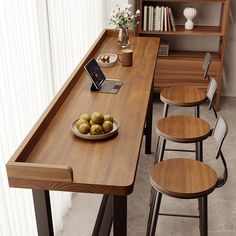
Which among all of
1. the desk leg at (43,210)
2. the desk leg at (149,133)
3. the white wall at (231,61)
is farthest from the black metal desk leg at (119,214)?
the white wall at (231,61)

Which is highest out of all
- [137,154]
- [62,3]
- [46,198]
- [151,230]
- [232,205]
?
[62,3]

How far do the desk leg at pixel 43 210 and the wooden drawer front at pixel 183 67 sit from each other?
10.2 feet

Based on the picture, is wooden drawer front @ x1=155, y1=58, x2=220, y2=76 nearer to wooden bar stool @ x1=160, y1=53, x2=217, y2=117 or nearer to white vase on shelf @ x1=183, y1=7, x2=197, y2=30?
white vase on shelf @ x1=183, y1=7, x2=197, y2=30

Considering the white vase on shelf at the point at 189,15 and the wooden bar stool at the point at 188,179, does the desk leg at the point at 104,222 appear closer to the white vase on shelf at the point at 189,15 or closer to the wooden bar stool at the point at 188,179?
the wooden bar stool at the point at 188,179

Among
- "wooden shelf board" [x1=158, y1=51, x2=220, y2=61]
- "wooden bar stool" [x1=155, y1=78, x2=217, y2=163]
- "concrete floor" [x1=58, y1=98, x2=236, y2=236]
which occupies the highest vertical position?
"wooden bar stool" [x1=155, y1=78, x2=217, y2=163]

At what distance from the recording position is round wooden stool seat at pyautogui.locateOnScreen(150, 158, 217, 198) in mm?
2111

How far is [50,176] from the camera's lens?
1649 mm

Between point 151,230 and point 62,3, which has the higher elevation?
point 62,3

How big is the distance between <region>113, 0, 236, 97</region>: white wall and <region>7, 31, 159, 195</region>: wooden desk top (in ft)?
7.47

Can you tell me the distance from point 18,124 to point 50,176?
0.62m

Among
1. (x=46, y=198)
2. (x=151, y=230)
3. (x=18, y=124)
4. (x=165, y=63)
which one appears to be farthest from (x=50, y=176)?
(x=165, y=63)

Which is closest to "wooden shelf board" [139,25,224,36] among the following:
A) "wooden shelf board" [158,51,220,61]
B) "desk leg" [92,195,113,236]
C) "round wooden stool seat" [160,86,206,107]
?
"wooden shelf board" [158,51,220,61]

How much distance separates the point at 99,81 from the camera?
2.60 metres

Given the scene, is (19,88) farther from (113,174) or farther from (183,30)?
(183,30)
